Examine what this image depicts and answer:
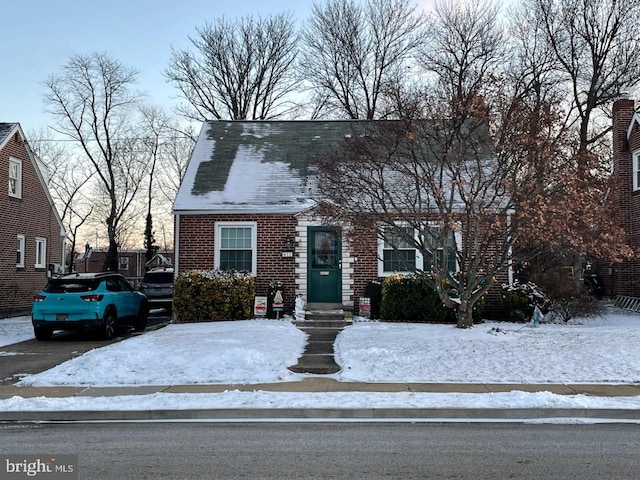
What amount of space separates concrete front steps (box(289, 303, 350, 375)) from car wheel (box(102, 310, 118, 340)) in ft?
15.7

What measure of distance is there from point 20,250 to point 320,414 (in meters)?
20.4

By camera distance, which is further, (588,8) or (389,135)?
(588,8)

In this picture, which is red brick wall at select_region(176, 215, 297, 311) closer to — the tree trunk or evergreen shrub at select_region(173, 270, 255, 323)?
evergreen shrub at select_region(173, 270, 255, 323)

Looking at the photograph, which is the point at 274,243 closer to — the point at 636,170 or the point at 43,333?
the point at 43,333

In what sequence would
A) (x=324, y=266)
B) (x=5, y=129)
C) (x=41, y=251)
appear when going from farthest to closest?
(x=41, y=251) < (x=5, y=129) < (x=324, y=266)

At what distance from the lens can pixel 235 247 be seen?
59.7ft

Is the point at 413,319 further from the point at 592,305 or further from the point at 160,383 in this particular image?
the point at 160,383

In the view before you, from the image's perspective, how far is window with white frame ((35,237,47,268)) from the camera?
25625 mm

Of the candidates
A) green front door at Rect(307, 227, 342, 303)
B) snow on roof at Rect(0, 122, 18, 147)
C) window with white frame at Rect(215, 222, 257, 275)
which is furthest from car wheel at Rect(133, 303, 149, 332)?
snow on roof at Rect(0, 122, 18, 147)

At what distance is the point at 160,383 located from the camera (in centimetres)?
978

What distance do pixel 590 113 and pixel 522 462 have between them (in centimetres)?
2869

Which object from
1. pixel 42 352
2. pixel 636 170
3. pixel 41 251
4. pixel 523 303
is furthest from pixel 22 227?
pixel 636 170

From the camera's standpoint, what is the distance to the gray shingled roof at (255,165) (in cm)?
1802

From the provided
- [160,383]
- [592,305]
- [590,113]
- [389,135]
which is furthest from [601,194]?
[590,113]
